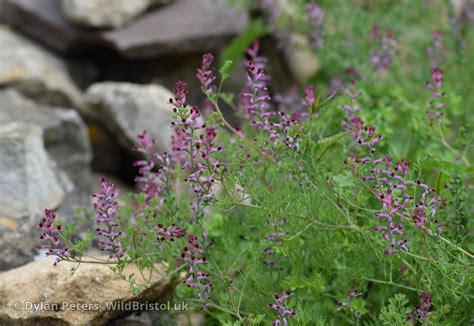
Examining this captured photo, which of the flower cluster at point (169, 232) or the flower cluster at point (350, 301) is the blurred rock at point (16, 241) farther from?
the flower cluster at point (350, 301)

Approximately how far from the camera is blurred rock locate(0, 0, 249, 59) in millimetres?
6457

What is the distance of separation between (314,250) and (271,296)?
31 cm

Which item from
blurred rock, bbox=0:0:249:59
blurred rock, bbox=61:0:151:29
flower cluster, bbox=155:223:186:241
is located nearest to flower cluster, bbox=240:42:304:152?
flower cluster, bbox=155:223:186:241

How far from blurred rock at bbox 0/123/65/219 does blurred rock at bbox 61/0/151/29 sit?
6.15 feet

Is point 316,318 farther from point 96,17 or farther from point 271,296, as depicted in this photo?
point 96,17

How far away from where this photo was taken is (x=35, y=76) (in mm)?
6250

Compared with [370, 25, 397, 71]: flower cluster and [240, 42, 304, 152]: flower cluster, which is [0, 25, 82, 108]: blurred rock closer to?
[370, 25, 397, 71]: flower cluster

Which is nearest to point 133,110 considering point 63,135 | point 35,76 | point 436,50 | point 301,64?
point 63,135

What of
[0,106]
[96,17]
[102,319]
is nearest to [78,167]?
[0,106]

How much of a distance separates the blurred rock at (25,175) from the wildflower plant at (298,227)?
0.83 meters

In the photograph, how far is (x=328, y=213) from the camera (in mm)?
3102

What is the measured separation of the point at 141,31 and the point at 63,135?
5.04 feet

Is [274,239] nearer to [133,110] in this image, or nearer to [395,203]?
[395,203]

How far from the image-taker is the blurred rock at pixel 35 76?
6223 millimetres
